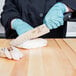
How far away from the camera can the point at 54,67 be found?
0.61m

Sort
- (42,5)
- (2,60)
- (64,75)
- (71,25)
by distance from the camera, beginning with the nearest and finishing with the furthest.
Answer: (64,75), (2,60), (42,5), (71,25)

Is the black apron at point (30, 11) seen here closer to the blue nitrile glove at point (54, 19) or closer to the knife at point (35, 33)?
the blue nitrile glove at point (54, 19)

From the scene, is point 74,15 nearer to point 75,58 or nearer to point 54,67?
point 75,58

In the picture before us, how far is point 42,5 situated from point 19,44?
41cm

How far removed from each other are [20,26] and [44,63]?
37 cm

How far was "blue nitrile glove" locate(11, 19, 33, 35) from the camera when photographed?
95 cm

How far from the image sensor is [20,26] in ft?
3.21

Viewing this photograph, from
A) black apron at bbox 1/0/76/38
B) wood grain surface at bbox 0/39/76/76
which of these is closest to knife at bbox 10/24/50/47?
wood grain surface at bbox 0/39/76/76

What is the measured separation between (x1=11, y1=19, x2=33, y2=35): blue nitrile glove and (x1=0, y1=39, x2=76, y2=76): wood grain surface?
15 cm

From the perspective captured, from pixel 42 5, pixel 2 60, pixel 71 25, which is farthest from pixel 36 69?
pixel 71 25

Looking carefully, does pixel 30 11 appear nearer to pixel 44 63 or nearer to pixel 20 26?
pixel 20 26

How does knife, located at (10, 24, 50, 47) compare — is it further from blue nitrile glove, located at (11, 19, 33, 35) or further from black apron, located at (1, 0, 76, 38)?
black apron, located at (1, 0, 76, 38)

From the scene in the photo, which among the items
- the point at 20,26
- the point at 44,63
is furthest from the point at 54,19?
the point at 44,63

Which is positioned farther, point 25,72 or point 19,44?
point 19,44
